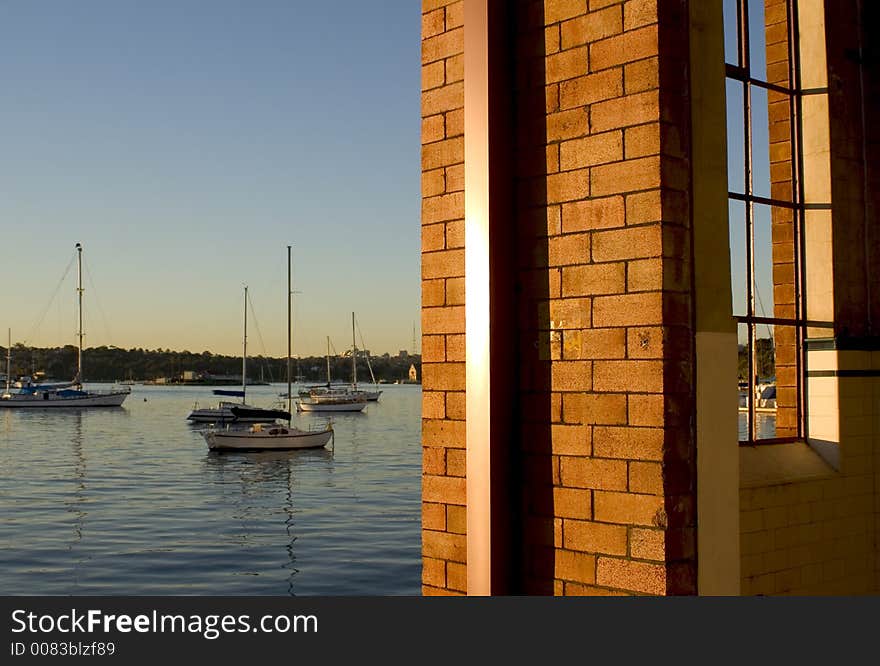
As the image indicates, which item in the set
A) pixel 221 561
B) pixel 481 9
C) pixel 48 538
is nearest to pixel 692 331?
pixel 481 9

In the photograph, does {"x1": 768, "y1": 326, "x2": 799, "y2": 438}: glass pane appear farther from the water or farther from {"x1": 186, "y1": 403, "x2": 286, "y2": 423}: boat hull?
{"x1": 186, "y1": 403, "x2": 286, "y2": 423}: boat hull

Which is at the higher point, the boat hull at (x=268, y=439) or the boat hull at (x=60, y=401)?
the boat hull at (x=60, y=401)

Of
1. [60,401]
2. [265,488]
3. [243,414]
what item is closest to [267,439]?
[265,488]

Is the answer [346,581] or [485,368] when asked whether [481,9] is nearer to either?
[485,368]

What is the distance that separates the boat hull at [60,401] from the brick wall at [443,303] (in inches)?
3552

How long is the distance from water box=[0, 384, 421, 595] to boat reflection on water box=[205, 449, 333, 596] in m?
0.07

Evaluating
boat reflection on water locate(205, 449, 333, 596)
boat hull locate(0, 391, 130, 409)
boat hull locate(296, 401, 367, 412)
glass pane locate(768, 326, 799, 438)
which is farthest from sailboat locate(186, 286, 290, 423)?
glass pane locate(768, 326, 799, 438)

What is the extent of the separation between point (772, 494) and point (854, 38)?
100 inches

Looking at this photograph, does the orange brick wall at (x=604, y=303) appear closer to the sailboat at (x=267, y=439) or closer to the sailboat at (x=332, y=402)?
the sailboat at (x=267, y=439)

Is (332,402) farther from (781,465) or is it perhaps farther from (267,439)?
(781,465)

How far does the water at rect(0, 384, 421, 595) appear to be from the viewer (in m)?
22.8

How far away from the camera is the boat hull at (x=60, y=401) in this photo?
91062 mm

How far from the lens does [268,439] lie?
46.1 metres

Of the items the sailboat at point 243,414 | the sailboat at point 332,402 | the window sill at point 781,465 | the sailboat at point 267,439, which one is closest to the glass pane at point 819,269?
the window sill at point 781,465
